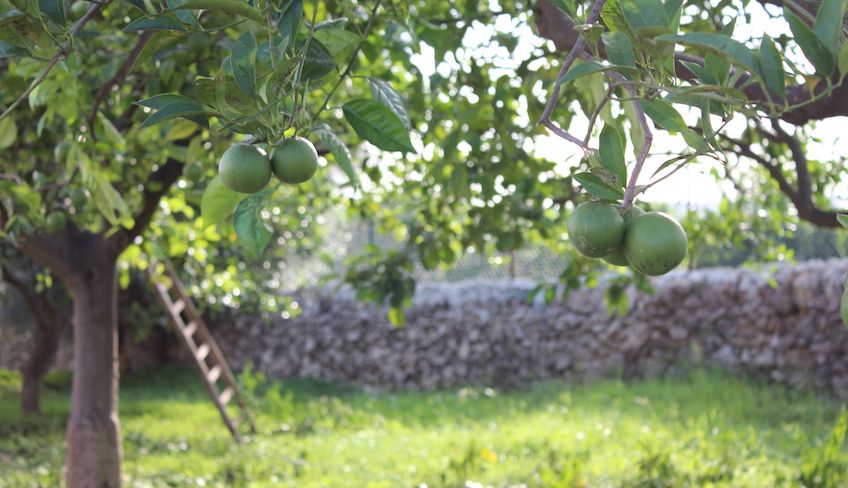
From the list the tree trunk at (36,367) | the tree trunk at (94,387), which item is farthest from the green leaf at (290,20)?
the tree trunk at (36,367)

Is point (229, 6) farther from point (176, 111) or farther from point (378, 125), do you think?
point (378, 125)

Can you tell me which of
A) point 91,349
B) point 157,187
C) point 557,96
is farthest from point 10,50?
point 91,349

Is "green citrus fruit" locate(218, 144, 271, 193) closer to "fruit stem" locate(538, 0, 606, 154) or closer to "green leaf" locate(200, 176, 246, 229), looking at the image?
"green leaf" locate(200, 176, 246, 229)

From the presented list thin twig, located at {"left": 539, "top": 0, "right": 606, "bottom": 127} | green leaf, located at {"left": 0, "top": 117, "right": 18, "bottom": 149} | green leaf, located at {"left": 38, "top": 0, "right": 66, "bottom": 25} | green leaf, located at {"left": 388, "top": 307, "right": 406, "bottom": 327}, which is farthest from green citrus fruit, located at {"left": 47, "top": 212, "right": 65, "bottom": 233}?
thin twig, located at {"left": 539, "top": 0, "right": 606, "bottom": 127}

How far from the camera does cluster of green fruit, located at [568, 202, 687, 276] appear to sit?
87cm

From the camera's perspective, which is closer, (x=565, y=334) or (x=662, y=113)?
(x=662, y=113)

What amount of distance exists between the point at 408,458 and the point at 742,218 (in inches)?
88.1

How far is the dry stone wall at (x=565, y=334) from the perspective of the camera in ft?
21.6

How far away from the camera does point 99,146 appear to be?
2455 mm

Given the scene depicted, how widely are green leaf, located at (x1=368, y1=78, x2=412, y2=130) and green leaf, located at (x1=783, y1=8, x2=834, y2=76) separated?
0.53 m

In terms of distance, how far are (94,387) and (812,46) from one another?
365cm

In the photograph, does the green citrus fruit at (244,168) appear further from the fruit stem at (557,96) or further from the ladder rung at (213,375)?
the ladder rung at (213,375)

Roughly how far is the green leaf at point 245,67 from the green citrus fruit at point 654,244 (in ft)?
1.39

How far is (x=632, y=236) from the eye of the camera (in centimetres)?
89
